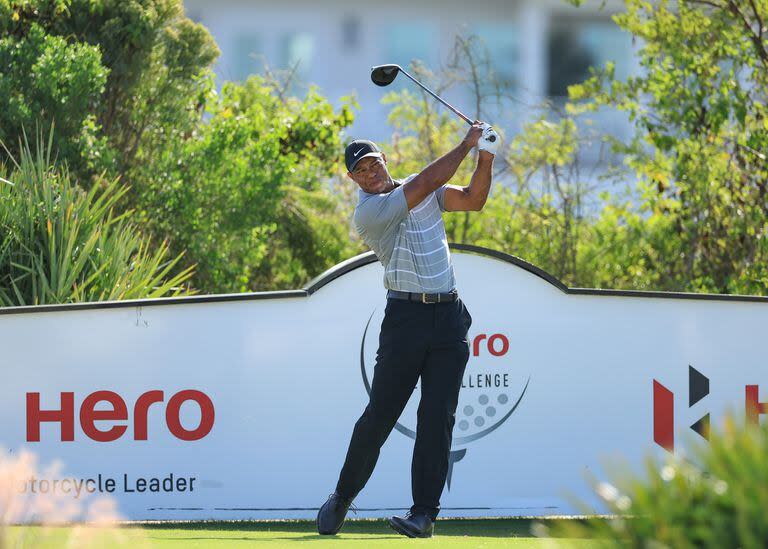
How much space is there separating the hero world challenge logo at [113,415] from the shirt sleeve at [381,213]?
226 cm

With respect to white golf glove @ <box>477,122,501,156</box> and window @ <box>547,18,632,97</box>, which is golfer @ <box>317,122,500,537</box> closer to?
white golf glove @ <box>477,122,501,156</box>

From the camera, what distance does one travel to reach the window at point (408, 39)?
26.6m

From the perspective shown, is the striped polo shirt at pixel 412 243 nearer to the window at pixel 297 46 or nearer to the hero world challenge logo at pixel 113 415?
the hero world challenge logo at pixel 113 415

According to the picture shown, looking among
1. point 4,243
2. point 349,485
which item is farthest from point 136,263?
point 349,485

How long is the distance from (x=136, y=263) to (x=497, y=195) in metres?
4.70

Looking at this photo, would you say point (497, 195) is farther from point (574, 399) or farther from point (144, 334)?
point (144, 334)

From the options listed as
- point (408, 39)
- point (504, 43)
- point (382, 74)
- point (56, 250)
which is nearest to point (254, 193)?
point (56, 250)

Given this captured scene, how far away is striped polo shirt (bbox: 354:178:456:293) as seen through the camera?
5.88 m

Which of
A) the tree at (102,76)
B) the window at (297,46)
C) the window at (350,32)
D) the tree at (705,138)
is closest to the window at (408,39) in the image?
the window at (350,32)

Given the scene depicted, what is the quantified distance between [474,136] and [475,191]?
332 millimetres

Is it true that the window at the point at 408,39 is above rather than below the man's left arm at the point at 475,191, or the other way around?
above

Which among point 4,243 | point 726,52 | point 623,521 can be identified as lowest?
point 623,521

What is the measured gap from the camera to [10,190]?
9.09 m

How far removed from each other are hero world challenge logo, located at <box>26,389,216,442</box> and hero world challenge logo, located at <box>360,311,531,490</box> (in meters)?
1.03
